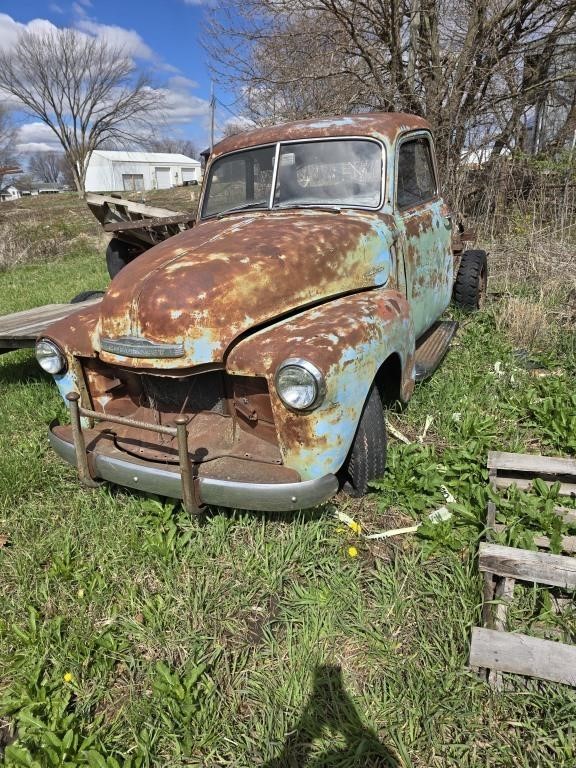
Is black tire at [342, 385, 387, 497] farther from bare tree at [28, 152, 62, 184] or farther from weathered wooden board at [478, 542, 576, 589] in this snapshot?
bare tree at [28, 152, 62, 184]

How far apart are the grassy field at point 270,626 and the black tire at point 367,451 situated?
0.31 feet

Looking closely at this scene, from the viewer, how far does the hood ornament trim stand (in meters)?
2.41

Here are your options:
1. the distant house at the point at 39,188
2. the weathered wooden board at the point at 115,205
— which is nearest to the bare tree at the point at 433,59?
the weathered wooden board at the point at 115,205

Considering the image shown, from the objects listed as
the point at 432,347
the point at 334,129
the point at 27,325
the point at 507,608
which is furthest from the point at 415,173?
the point at 27,325

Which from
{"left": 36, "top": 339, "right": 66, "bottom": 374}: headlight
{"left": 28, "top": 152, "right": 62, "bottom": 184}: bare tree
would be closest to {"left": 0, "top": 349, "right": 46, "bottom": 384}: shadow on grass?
{"left": 36, "top": 339, "right": 66, "bottom": 374}: headlight

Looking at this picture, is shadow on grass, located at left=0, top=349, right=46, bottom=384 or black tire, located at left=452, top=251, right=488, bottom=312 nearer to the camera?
shadow on grass, located at left=0, top=349, right=46, bottom=384

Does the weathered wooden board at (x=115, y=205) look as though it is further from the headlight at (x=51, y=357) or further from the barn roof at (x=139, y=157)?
the barn roof at (x=139, y=157)

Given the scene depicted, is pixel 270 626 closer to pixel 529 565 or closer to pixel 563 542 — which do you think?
pixel 529 565

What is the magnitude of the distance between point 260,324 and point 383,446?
88 cm

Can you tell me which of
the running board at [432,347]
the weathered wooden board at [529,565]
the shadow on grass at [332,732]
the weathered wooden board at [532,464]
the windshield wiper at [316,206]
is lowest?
the shadow on grass at [332,732]

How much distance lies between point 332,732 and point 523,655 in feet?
2.31

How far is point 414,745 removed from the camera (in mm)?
1775

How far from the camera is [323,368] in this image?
7.17 ft

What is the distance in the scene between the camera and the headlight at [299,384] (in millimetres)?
2164
